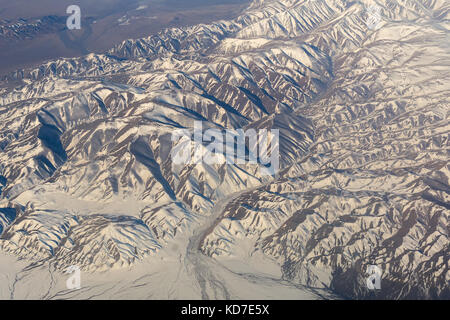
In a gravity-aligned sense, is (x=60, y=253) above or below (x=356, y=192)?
below

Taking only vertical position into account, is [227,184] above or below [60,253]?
above

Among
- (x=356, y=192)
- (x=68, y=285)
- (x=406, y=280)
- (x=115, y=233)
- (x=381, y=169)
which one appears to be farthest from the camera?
(x=381, y=169)

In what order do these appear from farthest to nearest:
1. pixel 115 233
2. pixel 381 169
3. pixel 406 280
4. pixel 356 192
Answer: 1. pixel 381 169
2. pixel 356 192
3. pixel 115 233
4. pixel 406 280

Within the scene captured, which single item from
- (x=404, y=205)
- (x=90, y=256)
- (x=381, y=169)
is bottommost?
(x=90, y=256)

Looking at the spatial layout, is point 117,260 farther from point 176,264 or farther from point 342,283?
point 342,283

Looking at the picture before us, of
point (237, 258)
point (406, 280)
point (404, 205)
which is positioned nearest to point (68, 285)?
point (237, 258)

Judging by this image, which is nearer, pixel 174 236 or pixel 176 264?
pixel 176 264

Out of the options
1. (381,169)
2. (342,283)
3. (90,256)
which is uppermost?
(381,169)

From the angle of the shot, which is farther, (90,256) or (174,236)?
(174,236)

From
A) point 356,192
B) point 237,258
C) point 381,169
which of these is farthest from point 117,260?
point 381,169
